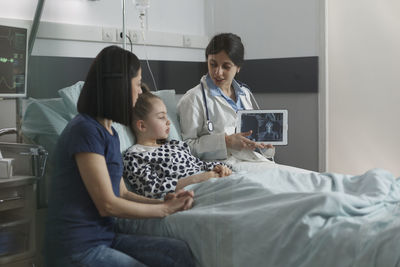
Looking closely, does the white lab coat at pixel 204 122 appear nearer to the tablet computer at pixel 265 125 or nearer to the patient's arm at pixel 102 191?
the tablet computer at pixel 265 125

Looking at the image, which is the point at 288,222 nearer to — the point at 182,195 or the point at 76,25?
the point at 182,195

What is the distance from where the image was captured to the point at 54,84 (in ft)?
3.73

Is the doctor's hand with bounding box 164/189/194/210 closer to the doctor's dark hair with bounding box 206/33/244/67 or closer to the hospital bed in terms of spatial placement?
the hospital bed

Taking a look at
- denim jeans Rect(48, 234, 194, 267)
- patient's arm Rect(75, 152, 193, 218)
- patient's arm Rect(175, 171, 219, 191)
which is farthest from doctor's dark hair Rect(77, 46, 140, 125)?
denim jeans Rect(48, 234, 194, 267)

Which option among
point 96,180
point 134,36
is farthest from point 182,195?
point 134,36

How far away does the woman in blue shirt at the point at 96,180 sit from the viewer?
1090 millimetres

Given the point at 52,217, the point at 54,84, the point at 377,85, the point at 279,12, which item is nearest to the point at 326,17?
the point at 279,12

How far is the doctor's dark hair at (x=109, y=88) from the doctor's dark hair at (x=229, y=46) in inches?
10.3

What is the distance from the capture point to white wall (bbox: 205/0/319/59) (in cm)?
132

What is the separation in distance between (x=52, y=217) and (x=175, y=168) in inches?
13.7

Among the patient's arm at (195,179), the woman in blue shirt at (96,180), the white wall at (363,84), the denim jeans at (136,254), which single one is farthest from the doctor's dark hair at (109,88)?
the white wall at (363,84)

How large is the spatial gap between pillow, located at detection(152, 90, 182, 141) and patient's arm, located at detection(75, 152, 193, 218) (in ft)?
0.67

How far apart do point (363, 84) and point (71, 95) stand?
0.87m

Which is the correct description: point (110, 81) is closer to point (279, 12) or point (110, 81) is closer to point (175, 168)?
point (175, 168)
